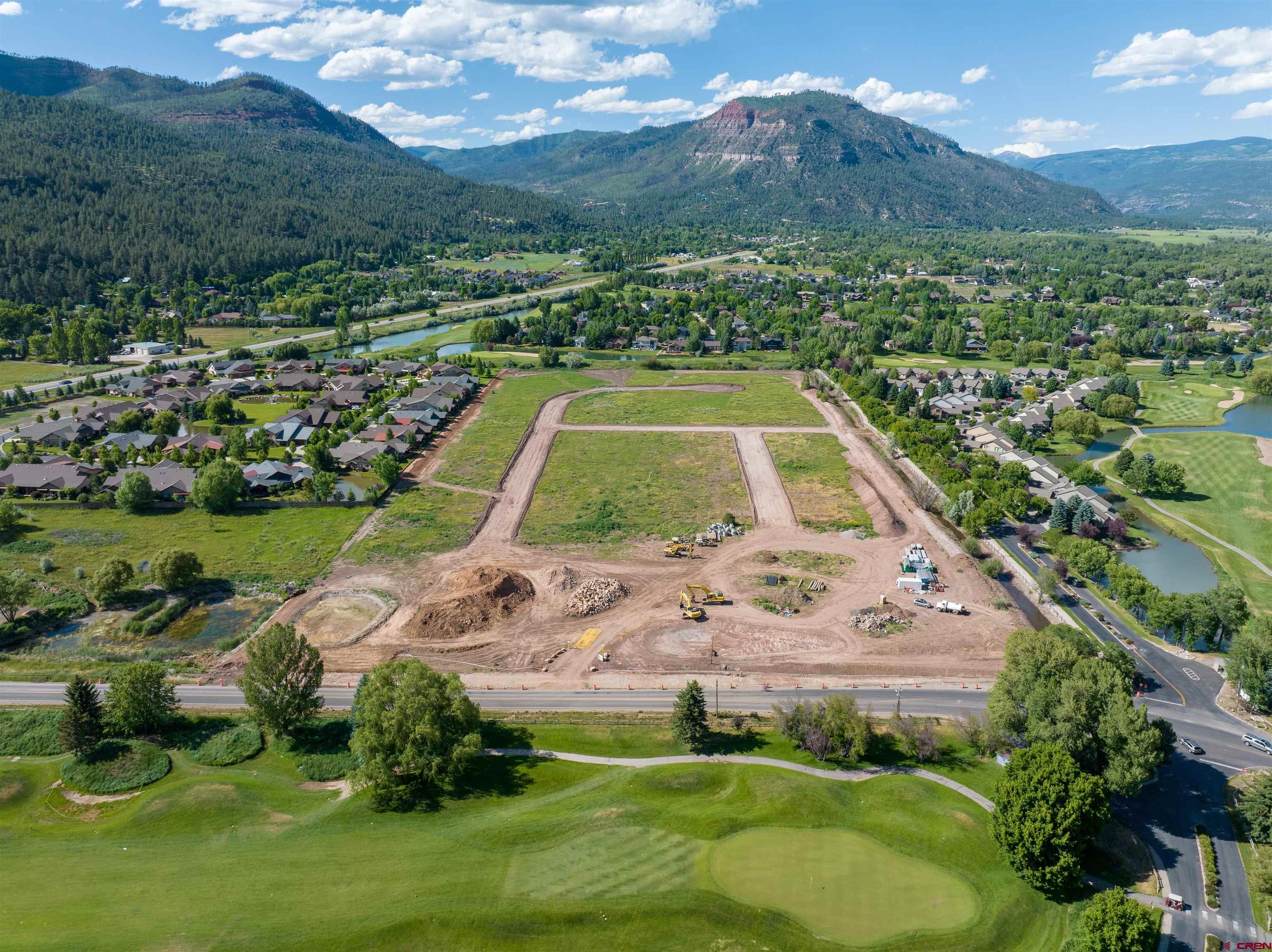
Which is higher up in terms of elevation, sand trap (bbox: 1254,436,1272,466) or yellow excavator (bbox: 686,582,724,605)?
sand trap (bbox: 1254,436,1272,466)

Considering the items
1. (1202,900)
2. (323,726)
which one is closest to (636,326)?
(323,726)

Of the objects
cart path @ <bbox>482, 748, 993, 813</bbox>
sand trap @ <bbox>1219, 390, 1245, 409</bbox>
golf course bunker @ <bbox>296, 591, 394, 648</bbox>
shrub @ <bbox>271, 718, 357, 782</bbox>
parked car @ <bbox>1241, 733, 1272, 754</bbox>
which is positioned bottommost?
parked car @ <bbox>1241, 733, 1272, 754</bbox>

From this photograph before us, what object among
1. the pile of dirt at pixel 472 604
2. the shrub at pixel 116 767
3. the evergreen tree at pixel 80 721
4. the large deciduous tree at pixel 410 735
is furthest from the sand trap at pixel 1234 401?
the evergreen tree at pixel 80 721

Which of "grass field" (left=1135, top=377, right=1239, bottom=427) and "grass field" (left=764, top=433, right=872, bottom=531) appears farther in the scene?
"grass field" (left=1135, top=377, right=1239, bottom=427)

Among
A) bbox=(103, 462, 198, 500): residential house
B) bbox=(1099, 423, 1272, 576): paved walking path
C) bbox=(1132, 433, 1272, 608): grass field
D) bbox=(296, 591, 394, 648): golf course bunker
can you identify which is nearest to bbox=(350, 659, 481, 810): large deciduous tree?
bbox=(296, 591, 394, 648): golf course bunker

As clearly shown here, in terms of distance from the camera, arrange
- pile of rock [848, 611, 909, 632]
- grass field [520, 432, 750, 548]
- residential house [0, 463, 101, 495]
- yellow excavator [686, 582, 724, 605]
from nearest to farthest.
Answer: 1. pile of rock [848, 611, 909, 632]
2. yellow excavator [686, 582, 724, 605]
3. grass field [520, 432, 750, 548]
4. residential house [0, 463, 101, 495]

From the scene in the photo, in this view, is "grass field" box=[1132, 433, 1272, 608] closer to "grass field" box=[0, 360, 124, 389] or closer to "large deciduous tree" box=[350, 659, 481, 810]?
"large deciduous tree" box=[350, 659, 481, 810]

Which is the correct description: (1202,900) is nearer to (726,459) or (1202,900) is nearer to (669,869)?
(669,869)

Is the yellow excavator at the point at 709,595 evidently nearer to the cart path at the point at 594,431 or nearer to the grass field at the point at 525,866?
the cart path at the point at 594,431
